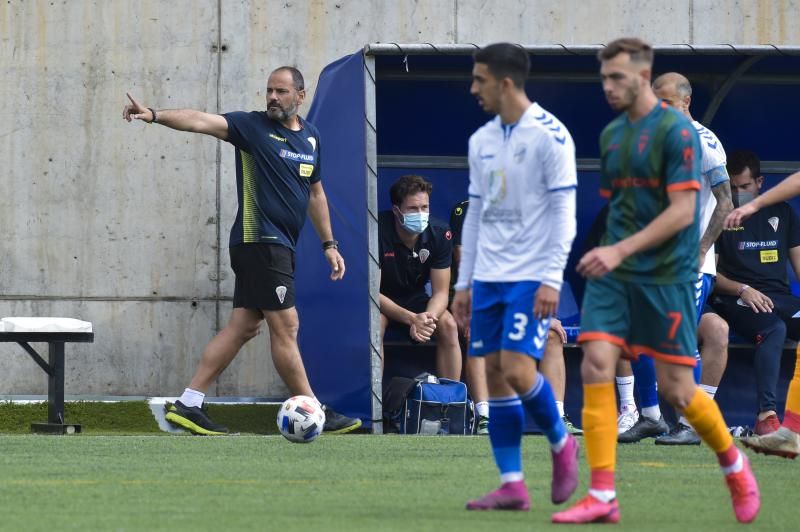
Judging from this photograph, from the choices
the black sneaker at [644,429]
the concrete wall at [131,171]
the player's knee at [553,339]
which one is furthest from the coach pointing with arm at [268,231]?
the concrete wall at [131,171]

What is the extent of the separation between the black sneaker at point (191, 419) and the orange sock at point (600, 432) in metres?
4.38

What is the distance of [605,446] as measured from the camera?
5.03 meters

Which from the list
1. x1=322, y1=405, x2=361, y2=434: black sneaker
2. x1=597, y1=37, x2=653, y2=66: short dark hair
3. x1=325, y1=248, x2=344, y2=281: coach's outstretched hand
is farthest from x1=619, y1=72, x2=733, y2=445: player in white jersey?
x1=597, y1=37, x2=653, y2=66: short dark hair

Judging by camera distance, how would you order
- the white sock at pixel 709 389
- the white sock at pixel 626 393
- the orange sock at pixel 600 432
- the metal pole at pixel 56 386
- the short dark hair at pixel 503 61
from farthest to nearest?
the metal pole at pixel 56 386 < the white sock at pixel 626 393 < the white sock at pixel 709 389 < the short dark hair at pixel 503 61 < the orange sock at pixel 600 432

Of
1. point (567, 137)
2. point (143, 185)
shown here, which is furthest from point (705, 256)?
point (143, 185)

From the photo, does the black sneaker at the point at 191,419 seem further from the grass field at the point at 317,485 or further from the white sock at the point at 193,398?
the grass field at the point at 317,485

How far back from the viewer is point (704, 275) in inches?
329

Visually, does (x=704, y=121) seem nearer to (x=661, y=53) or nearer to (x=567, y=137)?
(x=661, y=53)

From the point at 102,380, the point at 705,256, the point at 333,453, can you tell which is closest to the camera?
the point at 333,453

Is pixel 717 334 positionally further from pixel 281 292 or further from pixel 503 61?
pixel 503 61

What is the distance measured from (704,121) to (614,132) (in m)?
6.28

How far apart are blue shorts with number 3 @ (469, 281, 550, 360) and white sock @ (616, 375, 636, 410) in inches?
163

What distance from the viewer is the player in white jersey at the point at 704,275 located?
8.05 metres

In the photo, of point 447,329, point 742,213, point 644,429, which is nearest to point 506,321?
point 742,213
